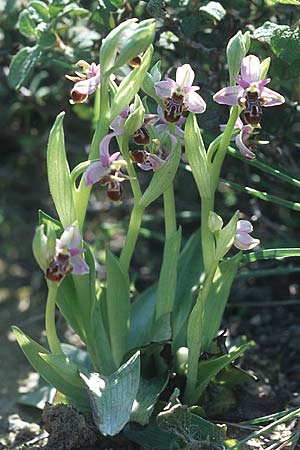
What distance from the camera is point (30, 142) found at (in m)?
2.42

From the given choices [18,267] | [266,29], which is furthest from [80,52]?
[18,267]

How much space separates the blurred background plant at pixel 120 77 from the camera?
1711 mm

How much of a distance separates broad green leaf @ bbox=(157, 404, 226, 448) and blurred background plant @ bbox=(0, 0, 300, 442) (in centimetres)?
39

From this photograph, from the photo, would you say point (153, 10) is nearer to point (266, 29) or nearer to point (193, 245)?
point (266, 29)

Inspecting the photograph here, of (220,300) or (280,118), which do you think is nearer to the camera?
(220,300)

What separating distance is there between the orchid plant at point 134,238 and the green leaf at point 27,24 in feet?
1.40

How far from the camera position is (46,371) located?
1.47m

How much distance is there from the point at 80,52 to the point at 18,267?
0.98 metres

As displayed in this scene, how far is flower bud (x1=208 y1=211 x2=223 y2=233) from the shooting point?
1.42 meters

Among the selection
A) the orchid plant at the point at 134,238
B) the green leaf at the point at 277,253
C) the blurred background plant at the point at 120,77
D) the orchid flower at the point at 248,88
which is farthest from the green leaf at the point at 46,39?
the green leaf at the point at 277,253

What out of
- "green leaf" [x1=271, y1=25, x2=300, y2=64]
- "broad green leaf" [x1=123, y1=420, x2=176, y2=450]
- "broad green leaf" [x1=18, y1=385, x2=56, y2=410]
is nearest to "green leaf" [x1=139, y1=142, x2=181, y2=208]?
"green leaf" [x1=271, y1=25, x2=300, y2=64]

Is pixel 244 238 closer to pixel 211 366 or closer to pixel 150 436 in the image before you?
pixel 211 366

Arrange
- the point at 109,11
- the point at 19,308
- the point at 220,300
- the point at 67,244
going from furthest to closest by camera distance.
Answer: the point at 19,308 → the point at 109,11 → the point at 220,300 → the point at 67,244

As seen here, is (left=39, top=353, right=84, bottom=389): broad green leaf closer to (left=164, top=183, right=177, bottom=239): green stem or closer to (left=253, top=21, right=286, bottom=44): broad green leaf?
(left=164, top=183, right=177, bottom=239): green stem
